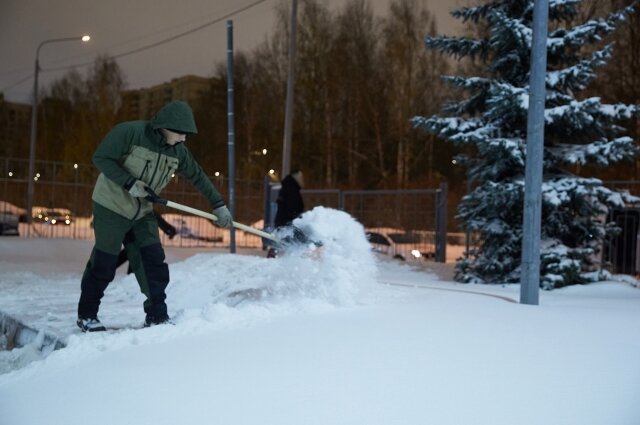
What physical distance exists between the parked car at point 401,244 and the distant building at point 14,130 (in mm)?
37107

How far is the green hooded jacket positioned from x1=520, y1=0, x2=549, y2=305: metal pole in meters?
2.78

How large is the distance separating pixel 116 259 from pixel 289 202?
15.3 feet

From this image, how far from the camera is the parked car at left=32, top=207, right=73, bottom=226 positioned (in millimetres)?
18472

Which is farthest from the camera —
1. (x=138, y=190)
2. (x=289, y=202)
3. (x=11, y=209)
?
(x=11, y=209)

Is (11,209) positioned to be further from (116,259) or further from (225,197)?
(116,259)

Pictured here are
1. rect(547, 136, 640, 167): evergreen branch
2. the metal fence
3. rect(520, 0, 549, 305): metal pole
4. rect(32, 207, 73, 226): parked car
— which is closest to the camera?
rect(520, 0, 549, 305): metal pole

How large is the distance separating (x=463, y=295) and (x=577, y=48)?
13.9 feet

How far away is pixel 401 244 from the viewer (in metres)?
13.9

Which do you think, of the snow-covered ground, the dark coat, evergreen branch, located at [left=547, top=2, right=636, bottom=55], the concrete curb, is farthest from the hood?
evergreen branch, located at [left=547, top=2, right=636, bottom=55]

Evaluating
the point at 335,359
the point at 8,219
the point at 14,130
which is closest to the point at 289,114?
the point at 8,219

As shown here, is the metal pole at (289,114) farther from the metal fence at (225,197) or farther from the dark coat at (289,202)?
the dark coat at (289,202)

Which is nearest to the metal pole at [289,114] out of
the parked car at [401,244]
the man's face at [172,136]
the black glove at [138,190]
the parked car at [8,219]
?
the parked car at [401,244]

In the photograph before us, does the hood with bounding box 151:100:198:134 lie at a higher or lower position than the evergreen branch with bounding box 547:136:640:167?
lower

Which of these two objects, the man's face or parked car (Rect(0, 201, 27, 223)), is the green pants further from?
parked car (Rect(0, 201, 27, 223))
